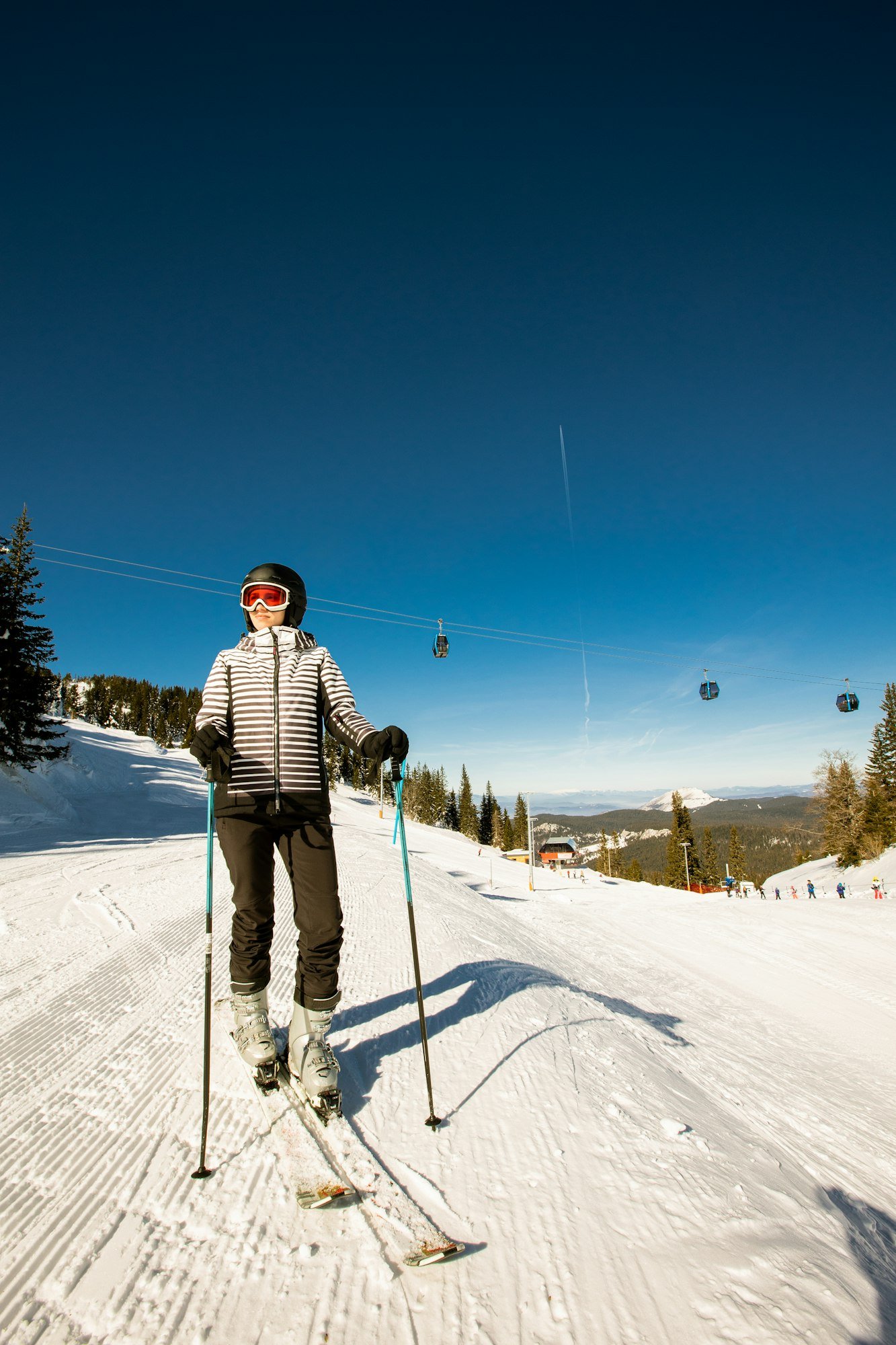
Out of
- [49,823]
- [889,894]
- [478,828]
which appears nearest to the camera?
[49,823]

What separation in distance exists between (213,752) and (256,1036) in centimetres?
135

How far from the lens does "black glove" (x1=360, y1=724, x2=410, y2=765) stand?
289 centimetres

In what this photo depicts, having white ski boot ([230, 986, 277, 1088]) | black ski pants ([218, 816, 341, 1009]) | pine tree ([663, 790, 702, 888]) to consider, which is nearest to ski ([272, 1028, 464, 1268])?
white ski boot ([230, 986, 277, 1088])

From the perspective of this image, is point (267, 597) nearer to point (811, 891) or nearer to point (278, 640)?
point (278, 640)

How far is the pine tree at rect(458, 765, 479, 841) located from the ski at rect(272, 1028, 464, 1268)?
8701cm

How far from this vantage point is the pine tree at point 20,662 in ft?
79.5

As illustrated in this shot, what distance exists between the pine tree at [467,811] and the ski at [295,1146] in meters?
86.8

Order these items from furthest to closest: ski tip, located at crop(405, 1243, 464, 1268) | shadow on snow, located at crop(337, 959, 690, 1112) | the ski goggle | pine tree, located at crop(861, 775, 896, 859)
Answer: pine tree, located at crop(861, 775, 896, 859)
the ski goggle
shadow on snow, located at crop(337, 959, 690, 1112)
ski tip, located at crop(405, 1243, 464, 1268)

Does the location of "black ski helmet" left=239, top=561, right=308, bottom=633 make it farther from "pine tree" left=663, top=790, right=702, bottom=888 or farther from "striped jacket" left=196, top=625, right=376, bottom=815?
"pine tree" left=663, top=790, right=702, bottom=888

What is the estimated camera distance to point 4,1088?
A: 261 centimetres

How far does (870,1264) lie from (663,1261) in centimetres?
78

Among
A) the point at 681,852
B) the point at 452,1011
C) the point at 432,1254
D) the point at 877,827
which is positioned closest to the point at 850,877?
the point at 877,827

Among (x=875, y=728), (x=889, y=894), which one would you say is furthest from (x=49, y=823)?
(x=875, y=728)

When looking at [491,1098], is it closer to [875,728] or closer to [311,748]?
[311,748]
